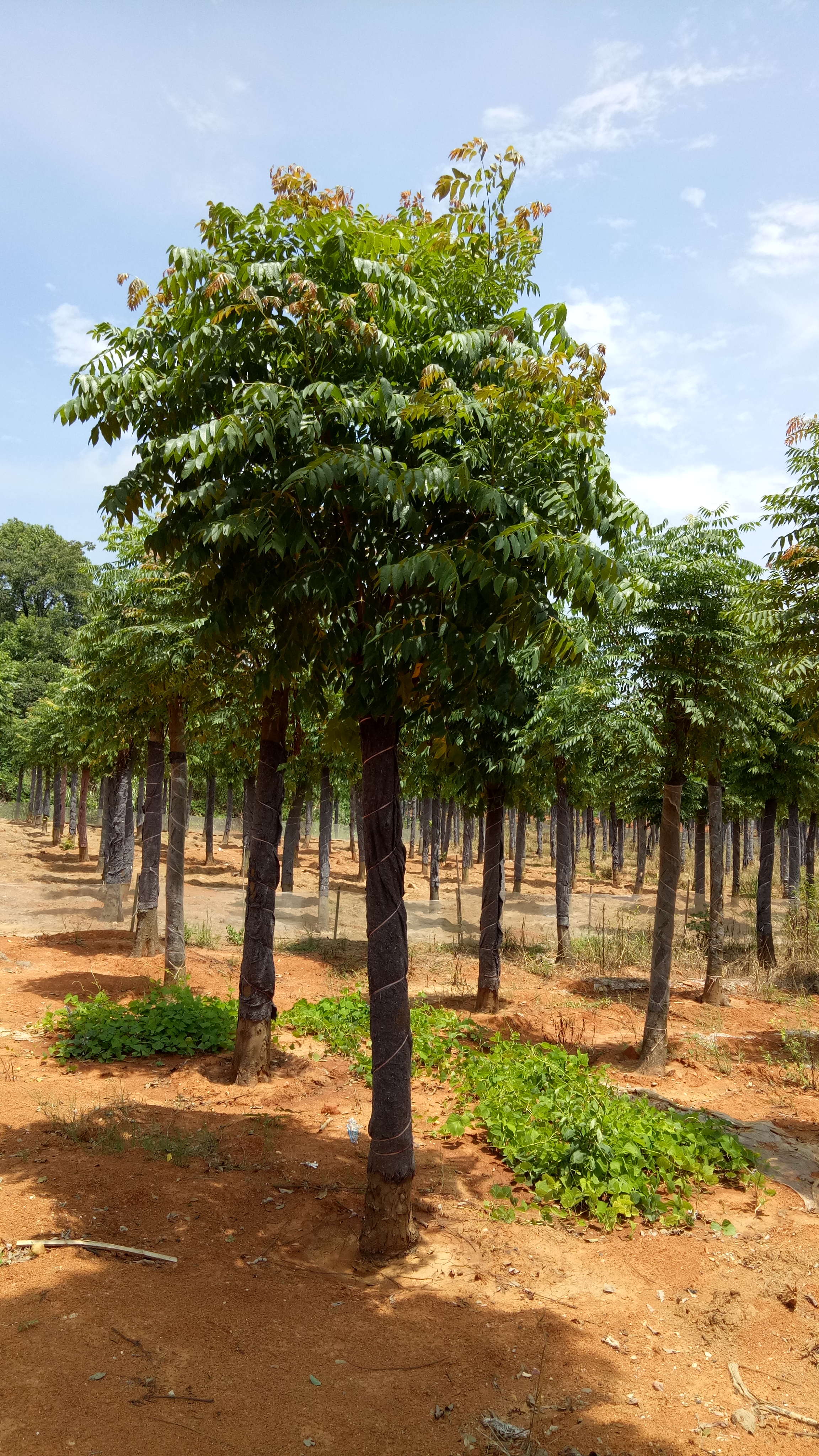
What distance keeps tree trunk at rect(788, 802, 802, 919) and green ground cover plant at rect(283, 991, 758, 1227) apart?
17.8 m

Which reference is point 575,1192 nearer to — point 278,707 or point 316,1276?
point 316,1276

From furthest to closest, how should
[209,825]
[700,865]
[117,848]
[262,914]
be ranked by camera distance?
1. [209,825]
2. [700,865]
3. [117,848]
4. [262,914]

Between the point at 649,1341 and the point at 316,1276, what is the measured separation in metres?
1.98

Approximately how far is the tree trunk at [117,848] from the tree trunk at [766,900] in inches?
587

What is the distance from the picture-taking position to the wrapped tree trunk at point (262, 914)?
8.96 m

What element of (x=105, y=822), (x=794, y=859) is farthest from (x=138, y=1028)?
(x=794, y=859)

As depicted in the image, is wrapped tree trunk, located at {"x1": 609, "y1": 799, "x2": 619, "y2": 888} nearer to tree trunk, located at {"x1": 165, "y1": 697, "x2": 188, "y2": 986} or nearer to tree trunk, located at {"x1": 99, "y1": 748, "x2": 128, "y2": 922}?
tree trunk, located at {"x1": 99, "y1": 748, "x2": 128, "y2": 922}

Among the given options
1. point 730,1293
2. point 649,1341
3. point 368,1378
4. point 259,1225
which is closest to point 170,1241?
point 259,1225

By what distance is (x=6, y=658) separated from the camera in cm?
3997

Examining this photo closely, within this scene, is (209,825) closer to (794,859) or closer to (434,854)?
(434,854)

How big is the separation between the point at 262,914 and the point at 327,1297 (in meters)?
4.53

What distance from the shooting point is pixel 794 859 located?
27938 mm

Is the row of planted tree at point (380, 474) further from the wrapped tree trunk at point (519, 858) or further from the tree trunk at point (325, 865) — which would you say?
the wrapped tree trunk at point (519, 858)

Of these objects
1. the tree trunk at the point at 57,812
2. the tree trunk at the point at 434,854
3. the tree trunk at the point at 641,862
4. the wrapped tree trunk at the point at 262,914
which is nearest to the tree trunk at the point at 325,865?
the tree trunk at the point at 434,854
